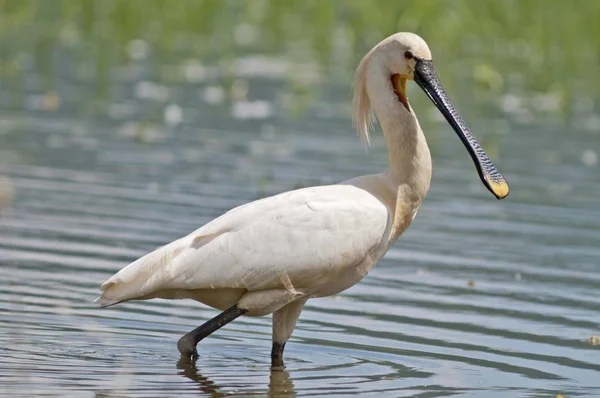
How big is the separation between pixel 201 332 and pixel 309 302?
163cm

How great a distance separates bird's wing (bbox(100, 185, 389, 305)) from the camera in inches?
289

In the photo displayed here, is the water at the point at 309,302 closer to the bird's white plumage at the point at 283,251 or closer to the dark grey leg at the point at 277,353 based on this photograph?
the dark grey leg at the point at 277,353

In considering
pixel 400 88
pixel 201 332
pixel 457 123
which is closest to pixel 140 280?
pixel 201 332

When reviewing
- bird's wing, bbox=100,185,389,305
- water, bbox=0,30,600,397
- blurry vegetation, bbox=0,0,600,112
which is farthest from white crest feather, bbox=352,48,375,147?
blurry vegetation, bbox=0,0,600,112

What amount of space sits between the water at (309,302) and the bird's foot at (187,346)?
2.7 inches

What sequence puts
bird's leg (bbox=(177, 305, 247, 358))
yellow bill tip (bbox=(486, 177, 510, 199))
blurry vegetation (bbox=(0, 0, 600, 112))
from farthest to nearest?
blurry vegetation (bbox=(0, 0, 600, 112)) < yellow bill tip (bbox=(486, 177, 510, 199)) < bird's leg (bbox=(177, 305, 247, 358))

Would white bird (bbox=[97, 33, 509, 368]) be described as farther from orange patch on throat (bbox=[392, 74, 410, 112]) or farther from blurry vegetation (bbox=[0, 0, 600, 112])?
blurry vegetation (bbox=[0, 0, 600, 112])

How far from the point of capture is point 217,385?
7164 mm

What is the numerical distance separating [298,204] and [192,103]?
8.90 metres

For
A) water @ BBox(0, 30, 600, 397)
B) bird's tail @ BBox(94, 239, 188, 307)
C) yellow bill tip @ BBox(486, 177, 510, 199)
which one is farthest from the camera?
yellow bill tip @ BBox(486, 177, 510, 199)

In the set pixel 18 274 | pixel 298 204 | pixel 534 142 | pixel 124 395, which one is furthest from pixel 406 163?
pixel 534 142

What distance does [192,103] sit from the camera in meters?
16.3

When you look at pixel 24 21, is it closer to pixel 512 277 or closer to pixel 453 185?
pixel 453 185

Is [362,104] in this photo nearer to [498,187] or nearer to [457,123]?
[457,123]
